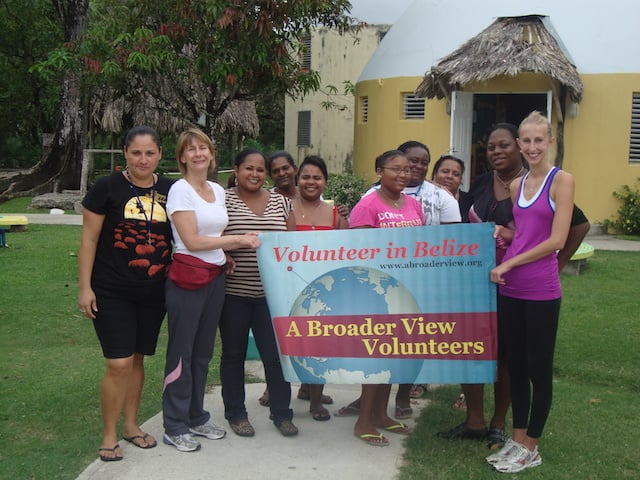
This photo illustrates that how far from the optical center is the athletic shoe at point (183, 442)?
4.22 m

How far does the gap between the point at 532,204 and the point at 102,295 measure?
2.33m

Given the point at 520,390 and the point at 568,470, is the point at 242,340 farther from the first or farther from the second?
the point at 568,470

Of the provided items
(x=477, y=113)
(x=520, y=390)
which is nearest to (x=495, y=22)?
(x=477, y=113)

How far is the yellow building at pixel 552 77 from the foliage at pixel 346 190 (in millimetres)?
2328

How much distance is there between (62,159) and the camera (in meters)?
21.4

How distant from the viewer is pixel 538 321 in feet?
12.7

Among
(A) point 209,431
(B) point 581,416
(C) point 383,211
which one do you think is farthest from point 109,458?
(B) point 581,416

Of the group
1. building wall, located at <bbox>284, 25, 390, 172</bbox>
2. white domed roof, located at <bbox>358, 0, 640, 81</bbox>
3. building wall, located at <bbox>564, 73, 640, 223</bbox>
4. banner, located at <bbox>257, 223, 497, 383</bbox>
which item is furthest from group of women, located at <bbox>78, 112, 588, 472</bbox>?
building wall, located at <bbox>284, 25, 390, 172</bbox>

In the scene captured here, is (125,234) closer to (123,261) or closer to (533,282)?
(123,261)

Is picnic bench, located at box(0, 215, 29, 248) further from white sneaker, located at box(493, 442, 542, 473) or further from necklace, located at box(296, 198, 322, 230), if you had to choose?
white sneaker, located at box(493, 442, 542, 473)

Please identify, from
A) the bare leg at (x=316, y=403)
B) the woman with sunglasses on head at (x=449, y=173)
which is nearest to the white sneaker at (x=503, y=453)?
the bare leg at (x=316, y=403)

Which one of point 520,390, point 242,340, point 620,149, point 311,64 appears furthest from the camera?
point 311,64

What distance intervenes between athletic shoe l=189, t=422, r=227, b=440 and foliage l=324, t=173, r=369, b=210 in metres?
9.23

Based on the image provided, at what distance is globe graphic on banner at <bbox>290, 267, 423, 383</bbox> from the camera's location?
412 centimetres
